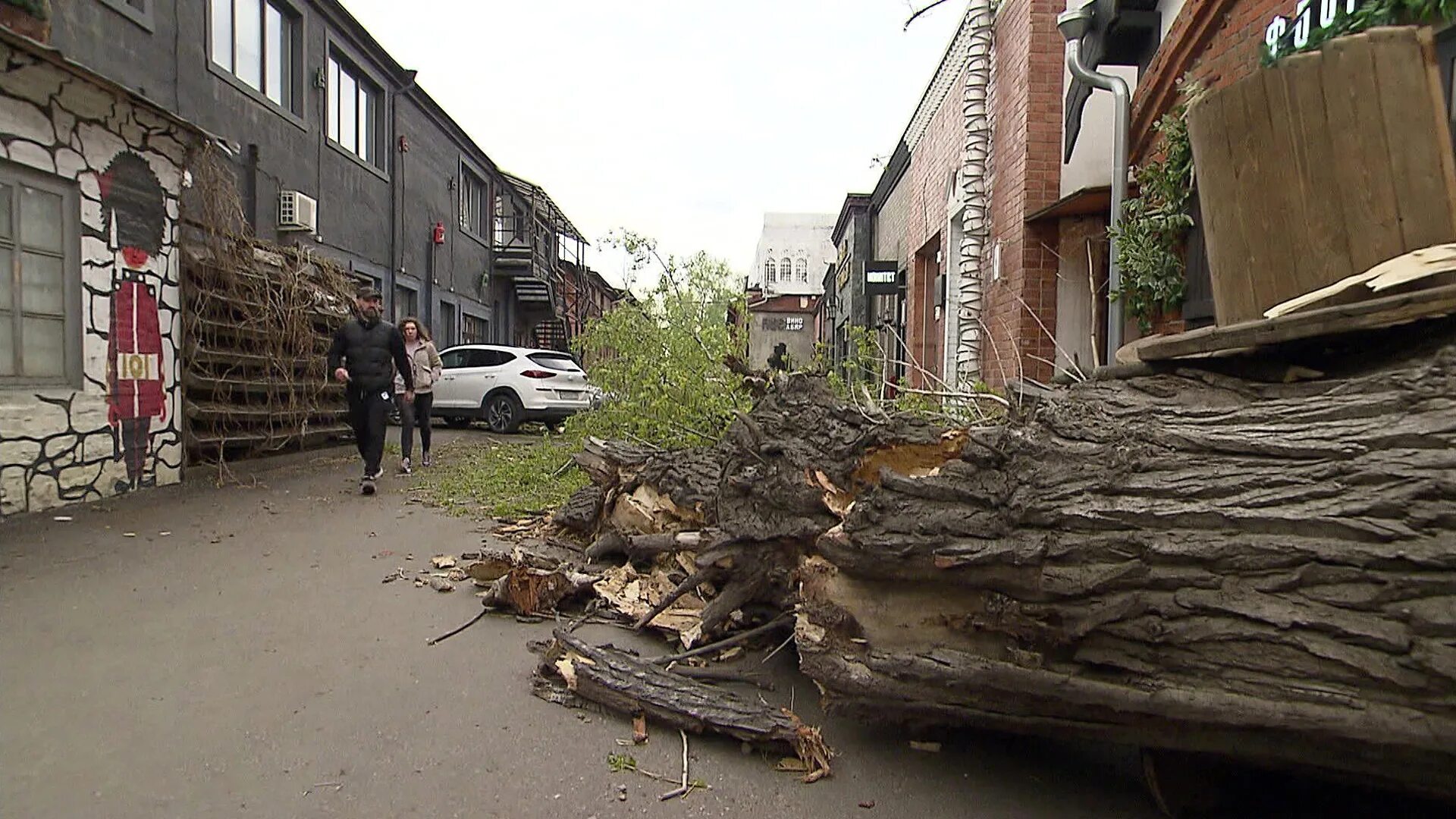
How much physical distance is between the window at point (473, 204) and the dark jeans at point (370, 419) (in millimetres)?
14146

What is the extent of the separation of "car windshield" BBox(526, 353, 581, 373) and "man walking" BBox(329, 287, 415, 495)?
658 cm

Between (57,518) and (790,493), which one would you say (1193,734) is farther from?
(57,518)

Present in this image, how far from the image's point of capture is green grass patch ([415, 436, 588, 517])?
7.17 meters

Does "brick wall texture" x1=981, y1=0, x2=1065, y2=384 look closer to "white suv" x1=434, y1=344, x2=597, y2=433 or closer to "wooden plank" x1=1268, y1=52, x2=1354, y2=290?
"wooden plank" x1=1268, y1=52, x2=1354, y2=290

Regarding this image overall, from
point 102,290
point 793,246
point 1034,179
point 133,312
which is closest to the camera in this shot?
point 102,290

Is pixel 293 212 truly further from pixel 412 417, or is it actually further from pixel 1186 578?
pixel 1186 578

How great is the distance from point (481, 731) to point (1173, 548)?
2.27 m

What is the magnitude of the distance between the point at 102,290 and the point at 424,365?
11.2 feet

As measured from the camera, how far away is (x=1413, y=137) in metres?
2.81

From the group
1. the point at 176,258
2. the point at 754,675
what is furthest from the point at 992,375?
the point at 176,258

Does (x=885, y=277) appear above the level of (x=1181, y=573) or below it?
above

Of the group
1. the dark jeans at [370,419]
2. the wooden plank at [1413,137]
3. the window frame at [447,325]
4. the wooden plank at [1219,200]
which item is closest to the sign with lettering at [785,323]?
the window frame at [447,325]

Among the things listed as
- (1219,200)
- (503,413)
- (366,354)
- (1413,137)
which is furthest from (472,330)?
(1413,137)

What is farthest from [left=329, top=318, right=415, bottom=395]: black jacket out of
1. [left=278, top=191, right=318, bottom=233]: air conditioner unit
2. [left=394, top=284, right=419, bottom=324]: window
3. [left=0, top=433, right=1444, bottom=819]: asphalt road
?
[left=394, top=284, right=419, bottom=324]: window
